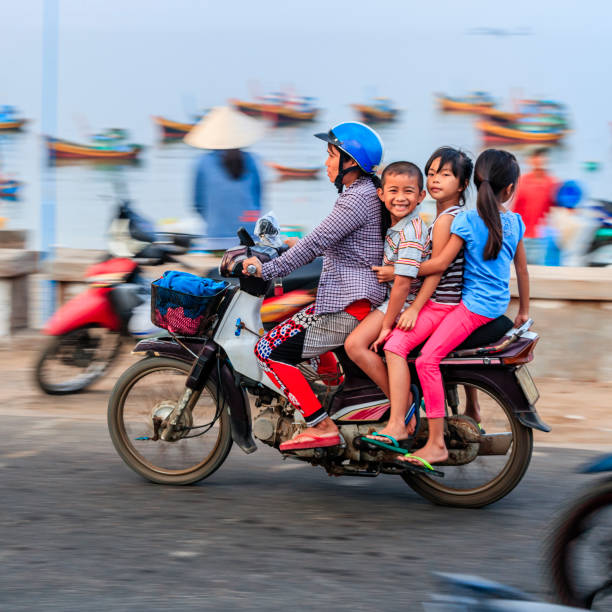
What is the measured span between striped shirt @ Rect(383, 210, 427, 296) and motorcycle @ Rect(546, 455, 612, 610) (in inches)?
52.5

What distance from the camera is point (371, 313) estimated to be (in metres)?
4.37

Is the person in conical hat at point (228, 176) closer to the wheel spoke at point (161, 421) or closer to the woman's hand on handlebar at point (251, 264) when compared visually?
Answer: the wheel spoke at point (161, 421)

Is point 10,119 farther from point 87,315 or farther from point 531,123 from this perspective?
point 531,123

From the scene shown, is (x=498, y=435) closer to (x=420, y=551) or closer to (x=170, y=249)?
(x=420, y=551)

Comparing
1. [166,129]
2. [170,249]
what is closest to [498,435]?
[170,249]

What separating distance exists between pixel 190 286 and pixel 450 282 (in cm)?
121

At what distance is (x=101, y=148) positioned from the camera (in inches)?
398

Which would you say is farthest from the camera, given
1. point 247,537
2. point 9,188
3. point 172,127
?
point 9,188

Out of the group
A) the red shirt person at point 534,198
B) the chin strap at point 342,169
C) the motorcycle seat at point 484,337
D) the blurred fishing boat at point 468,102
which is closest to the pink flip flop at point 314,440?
the motorcycle seat at point 484,337

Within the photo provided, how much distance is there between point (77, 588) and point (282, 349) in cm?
141

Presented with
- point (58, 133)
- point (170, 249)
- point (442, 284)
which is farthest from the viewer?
point (58, 133)

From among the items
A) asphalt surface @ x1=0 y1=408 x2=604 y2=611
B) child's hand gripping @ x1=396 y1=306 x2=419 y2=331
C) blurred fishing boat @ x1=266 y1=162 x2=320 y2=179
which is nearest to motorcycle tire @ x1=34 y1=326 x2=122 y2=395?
asphalt surface @ x1=0 y1=408 x2=604 y2=611

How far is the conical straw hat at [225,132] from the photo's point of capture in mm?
7566

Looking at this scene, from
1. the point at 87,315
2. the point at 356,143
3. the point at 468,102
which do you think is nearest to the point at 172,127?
the point at 468,102
